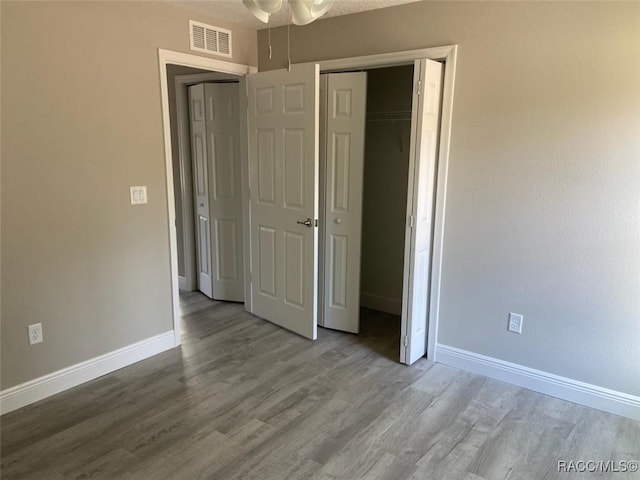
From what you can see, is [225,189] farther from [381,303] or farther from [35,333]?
[35,333]

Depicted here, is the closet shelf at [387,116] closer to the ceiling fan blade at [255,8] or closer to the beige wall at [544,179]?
the beige wall at [544,179]

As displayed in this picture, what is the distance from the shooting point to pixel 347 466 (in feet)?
7.02

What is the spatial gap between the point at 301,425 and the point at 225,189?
8.10 ft

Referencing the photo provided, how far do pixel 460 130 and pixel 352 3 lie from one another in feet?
3.65

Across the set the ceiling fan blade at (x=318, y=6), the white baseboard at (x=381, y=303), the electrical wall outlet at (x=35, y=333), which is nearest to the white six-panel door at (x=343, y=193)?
the white baseboard at (x=381, y=303)

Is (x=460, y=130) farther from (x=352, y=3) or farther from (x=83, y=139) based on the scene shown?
(x=83, y=139)

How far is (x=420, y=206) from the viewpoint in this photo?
115 inches

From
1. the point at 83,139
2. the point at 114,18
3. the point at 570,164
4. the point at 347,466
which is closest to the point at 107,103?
the point at 83,139

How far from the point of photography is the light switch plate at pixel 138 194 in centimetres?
299

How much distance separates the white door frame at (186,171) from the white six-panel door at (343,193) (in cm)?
136

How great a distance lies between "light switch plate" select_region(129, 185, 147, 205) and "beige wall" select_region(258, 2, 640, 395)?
196 centimetres

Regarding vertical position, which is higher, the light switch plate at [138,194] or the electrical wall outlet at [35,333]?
the light switch plate at [138,194]

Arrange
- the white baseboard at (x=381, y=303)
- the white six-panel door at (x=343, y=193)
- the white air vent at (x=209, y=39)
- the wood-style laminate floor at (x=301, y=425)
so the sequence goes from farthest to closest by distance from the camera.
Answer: the white baseboard at (x=381, y=303)
the white six-panel door at (x=343, y=193)
the white air vent at (x=209, y=39)
the wood-style laminate floor at (x=301, y=425)

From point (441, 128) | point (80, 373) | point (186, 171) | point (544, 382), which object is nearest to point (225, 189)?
point (186, 171)
